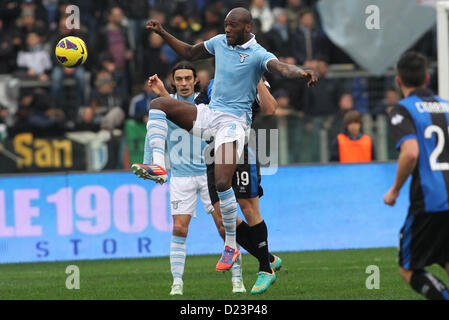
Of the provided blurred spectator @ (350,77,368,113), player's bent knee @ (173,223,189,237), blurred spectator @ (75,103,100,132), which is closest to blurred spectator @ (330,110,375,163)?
blurred spectator @ (350,77,368,113)

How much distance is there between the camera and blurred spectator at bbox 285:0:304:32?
17.6 metres

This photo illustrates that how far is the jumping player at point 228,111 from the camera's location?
8.64m

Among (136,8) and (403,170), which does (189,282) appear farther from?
(136,8)

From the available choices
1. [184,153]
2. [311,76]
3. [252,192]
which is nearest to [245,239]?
[252,192]

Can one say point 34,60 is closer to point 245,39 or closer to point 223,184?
point 245,39

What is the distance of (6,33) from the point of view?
1822 cm

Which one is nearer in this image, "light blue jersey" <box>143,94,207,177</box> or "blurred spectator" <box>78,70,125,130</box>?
A: "light blue jersey" <box>143,94,207,177</box>

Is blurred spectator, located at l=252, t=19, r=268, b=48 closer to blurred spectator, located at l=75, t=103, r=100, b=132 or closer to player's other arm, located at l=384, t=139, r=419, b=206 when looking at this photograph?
blurred spectator, located at l=75, t=103, r=100, b=132

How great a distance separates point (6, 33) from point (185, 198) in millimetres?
9818

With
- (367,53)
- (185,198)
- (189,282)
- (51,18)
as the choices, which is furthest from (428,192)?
(51,18)

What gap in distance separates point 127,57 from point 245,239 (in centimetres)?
895

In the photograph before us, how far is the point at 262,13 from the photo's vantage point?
17.9 metres

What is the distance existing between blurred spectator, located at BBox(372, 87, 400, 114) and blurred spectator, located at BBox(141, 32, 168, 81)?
4058 millimetres

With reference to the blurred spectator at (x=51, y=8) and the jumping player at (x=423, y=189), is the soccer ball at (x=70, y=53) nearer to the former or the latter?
the jumping player at (x=423, y=189)
